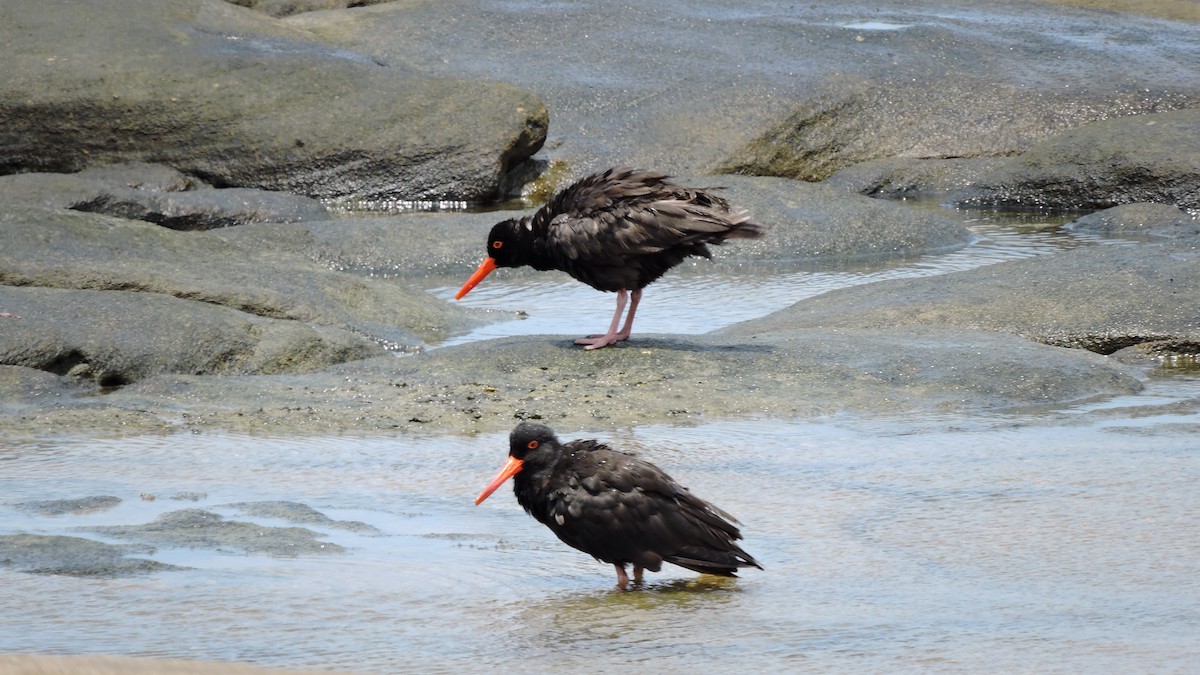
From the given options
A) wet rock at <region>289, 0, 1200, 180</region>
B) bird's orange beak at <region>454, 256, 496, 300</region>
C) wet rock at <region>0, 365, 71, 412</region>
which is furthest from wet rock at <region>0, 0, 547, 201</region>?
wet rock at <region>0, 365, 71, 412</region>

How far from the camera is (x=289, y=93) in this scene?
15.5 meters

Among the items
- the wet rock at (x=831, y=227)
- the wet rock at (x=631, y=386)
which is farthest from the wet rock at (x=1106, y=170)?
the wet rock at (x=631, y=386)

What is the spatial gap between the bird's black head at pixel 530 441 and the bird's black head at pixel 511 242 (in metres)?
3.59

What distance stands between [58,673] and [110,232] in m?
7.05

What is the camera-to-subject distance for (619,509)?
491 centimetres

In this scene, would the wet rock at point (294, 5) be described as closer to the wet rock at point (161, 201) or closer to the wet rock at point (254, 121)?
the wet rock at point (254, 121)

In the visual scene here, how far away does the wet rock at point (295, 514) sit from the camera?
5.43 m

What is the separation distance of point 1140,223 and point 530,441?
970 centimetres

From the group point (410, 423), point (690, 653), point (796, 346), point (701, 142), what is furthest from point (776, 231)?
point (690, 653)

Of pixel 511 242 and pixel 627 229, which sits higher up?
pixel 627 229

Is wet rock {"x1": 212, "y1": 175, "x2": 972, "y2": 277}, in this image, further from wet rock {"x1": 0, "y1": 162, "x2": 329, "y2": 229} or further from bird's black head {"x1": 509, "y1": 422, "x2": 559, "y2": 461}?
bird's black head {"x1": 509, "y1": 422, "x2": 559, "y2": 461}

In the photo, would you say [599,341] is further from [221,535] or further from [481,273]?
[221,535]

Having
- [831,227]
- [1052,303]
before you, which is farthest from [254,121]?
[1052,303]

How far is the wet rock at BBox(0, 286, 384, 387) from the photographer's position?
317 inches
